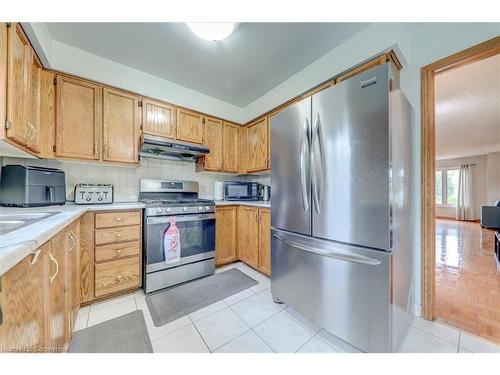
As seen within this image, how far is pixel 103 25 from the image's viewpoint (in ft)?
5.18

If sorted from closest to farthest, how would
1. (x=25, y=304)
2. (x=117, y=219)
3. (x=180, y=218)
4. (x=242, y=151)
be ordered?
(x=25, y=304) → (x=117, y=219) → (x=180, y=218) → (x=242, y=151)

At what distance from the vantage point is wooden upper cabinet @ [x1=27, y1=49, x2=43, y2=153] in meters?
1.43

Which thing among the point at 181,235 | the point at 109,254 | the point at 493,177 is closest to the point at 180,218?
the point at 181,235

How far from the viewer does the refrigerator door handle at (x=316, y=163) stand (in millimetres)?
1324

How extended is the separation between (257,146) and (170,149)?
1.16 m

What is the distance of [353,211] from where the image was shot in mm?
1170

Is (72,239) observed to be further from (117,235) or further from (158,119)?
(158,119)

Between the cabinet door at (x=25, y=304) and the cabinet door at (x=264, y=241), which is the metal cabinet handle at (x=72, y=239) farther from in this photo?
the cabinet door at (x=264, y=241)

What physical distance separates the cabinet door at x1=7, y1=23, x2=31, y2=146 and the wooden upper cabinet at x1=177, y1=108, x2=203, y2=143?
51.2 inches

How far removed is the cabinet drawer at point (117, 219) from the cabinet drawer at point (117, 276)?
34 cm

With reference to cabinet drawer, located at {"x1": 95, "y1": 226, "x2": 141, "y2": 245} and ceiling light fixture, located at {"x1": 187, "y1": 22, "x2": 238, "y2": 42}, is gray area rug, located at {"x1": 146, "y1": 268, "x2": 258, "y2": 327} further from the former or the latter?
ceiling light fixture, located at {"x1": 187, "y1": 22, "x2": 238, "y2": 42}

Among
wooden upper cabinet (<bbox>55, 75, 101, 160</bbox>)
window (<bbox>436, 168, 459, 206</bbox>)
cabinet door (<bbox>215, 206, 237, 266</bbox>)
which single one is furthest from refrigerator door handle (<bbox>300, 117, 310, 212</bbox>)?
window (<bbox>436, 168, 459, 206</bbox>)
